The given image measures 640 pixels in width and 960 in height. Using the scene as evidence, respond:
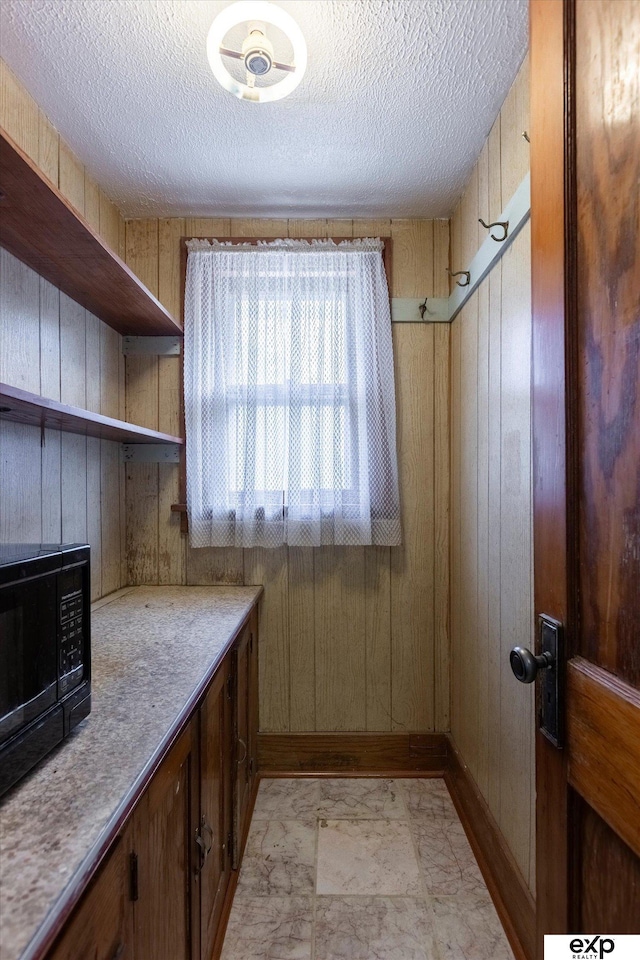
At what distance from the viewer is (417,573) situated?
2156 mm

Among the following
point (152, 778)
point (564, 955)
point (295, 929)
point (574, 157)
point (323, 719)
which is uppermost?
point (574, 157)

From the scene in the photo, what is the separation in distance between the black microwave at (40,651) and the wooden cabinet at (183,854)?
0.62ft

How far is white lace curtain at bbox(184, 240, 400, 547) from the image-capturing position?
2.05 m

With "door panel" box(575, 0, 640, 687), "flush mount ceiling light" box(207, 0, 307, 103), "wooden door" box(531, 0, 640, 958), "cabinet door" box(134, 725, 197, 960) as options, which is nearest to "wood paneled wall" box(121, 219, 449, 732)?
"flush mount ceiling light" box(207, 0, 307, 103)

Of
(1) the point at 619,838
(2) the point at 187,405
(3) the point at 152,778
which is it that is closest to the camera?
(1) the point at 619,838

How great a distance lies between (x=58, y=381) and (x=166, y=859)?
1378 mm

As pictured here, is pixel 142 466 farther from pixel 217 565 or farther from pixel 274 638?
pixel 274 638

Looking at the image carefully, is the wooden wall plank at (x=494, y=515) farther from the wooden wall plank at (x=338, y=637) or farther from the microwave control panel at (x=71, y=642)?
the microwave control panel at (x=71, y=642)

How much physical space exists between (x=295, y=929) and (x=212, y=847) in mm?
446

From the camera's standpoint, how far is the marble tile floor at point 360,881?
1.35 metres

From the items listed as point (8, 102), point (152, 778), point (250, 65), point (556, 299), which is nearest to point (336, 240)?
point (250, 65)

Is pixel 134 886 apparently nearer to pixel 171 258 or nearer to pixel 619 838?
pixel 619 838
